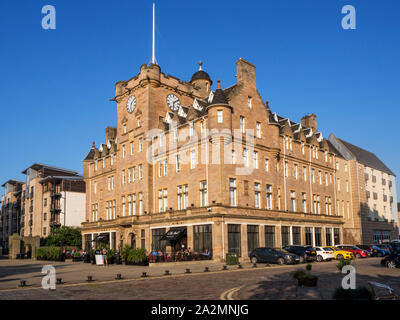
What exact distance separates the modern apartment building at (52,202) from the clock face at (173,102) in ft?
115

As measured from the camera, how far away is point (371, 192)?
228ft

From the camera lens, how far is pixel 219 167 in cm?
3912

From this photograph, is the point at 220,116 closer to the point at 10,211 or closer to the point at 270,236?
the point at 270,236

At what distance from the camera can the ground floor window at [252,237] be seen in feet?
133

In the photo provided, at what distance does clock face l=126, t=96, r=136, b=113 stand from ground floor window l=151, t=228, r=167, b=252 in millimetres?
16801

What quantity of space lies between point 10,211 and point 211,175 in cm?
8728

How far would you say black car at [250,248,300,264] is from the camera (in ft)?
111

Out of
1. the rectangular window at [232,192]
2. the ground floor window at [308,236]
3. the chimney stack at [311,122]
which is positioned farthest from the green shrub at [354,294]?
the chimney stack at [311,122]

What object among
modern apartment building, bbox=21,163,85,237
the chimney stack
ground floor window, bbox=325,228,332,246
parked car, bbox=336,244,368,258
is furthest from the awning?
modern apartment building, bbox=21,163,85,237

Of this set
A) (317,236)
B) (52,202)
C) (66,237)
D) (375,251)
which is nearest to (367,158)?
(317,236)
